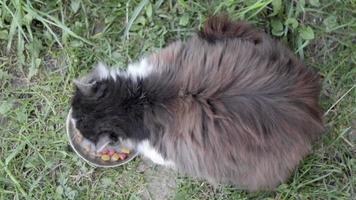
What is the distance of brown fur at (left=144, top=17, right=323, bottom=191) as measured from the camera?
2508 millimetres

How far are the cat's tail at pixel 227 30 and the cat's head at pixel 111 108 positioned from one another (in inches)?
20.1

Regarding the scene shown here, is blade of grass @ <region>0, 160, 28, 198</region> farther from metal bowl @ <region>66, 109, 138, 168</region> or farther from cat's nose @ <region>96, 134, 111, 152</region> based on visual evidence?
cat's nose @ <region>96, 134, 111, 152</region>

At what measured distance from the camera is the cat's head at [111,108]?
8.39ft

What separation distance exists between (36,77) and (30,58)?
0.39 ft

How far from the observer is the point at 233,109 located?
8.21 feet

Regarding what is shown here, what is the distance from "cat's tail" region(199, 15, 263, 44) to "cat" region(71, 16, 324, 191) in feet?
0.42

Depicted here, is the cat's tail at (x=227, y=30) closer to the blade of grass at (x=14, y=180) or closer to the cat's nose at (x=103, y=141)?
the cat's nose at (x=103, y=141)

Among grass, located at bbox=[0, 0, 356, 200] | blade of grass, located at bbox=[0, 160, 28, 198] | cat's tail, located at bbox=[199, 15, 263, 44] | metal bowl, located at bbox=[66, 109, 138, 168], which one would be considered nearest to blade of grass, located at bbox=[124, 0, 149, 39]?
grass, located at bbox=[0, 0, 356, 200]

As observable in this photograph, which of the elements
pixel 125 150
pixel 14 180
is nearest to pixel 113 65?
pixel 125 150

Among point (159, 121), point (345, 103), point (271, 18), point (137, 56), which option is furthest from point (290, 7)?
point (159, 121)

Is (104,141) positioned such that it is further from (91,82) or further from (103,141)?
(91,82)

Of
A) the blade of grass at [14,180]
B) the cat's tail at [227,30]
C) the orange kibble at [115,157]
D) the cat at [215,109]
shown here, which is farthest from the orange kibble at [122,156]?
the cat's tail at [227,30]

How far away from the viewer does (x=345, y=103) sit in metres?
3.21

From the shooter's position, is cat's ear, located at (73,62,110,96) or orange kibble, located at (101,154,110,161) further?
orange kibble, located at (101,154,110,161)
